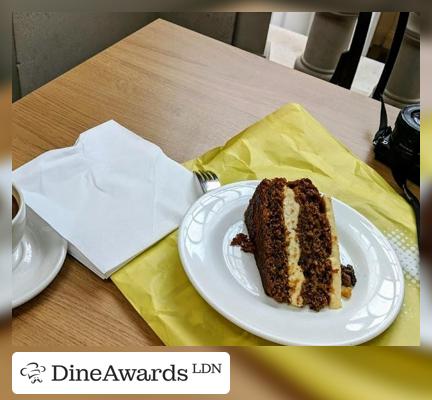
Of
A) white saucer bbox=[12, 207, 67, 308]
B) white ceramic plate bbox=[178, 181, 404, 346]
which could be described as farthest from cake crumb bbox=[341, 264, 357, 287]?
white saucer bbox=[12, 207, 67, 308]

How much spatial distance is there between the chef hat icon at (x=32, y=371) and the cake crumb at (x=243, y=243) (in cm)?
21

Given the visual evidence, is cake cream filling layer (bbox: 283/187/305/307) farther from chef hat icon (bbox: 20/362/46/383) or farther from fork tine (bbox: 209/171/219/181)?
chef hat icon (bbox: 20/362/46/383)

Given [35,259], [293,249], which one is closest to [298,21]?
[293,249]

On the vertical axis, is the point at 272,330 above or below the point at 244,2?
below

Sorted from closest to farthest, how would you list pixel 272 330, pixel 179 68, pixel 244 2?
pixel 244 2
pixel 272 330
pixel 179 68

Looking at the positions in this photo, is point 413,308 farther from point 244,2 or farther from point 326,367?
point 244,2

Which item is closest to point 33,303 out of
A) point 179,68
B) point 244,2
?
point 244,2

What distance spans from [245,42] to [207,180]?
31 centimetres

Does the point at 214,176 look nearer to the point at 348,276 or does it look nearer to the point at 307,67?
the point at 348,276

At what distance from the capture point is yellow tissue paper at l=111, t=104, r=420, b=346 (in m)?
0.35

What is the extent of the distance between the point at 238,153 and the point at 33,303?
10.1 inches

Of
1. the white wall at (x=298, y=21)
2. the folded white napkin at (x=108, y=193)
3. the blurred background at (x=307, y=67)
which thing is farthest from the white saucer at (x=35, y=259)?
the white wall at (x=298, y=21)

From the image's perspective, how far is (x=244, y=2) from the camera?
233mm

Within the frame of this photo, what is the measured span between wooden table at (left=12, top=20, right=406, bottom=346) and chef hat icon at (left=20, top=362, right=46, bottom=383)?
144mm
